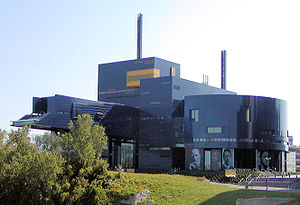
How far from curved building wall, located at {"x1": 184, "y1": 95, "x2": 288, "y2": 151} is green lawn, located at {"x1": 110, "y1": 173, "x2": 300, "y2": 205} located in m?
57.7

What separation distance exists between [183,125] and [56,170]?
3126 inches

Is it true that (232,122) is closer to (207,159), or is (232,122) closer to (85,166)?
(207,159)

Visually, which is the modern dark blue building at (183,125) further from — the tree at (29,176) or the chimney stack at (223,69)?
the tree at (29,176)

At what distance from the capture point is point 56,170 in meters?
38.7

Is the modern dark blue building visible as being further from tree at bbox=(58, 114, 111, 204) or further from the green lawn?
tree at bbox=(58, 114, 111, 204)

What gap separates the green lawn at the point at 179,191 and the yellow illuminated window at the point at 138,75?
122006 mm

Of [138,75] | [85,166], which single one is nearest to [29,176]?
[85,166]

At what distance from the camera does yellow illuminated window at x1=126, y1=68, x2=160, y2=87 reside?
16925 cm

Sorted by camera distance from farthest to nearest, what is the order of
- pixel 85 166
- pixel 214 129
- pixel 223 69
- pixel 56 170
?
1. pixel 223 69
2. pixel 214 129
3. pixel 85 166
4. pixel 56 170

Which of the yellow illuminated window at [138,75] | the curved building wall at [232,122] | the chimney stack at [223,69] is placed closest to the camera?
the curved building wall at [232,122]

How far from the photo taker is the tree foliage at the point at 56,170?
38.6 metres

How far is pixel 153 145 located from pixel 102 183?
263ft

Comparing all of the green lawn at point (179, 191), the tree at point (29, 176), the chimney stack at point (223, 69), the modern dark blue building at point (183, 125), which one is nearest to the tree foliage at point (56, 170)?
the tree at point (29, 176)

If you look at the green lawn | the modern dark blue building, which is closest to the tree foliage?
the green lawn
